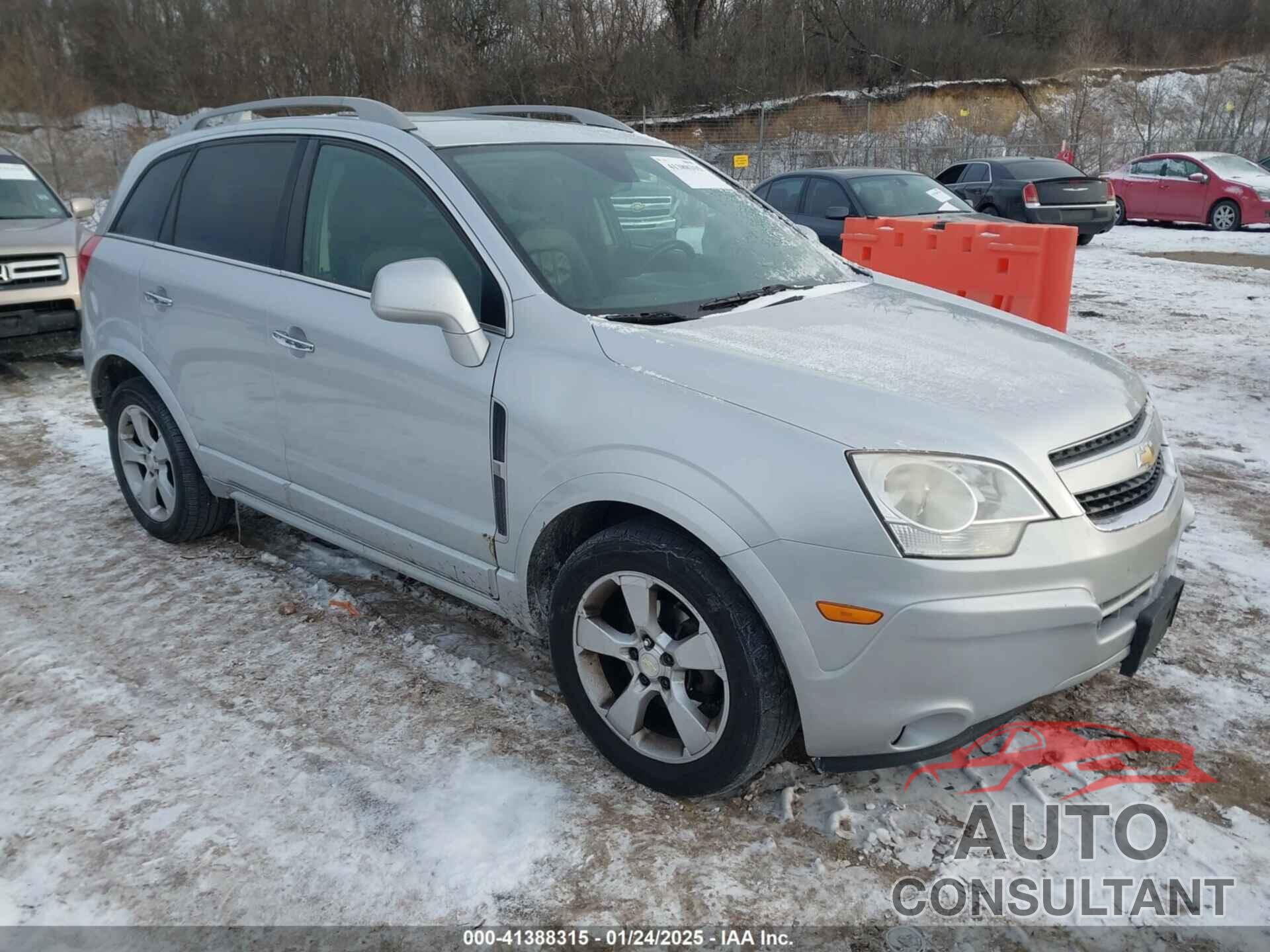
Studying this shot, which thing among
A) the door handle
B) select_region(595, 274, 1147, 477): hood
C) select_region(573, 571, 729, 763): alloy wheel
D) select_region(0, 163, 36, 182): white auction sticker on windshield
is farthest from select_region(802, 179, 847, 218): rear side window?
select_region(573, 571, 729, 763): alloy wheel

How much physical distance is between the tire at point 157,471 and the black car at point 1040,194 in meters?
13.4

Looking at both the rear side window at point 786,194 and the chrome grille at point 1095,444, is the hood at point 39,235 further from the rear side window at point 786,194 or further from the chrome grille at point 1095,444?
the chrome grille at point 1095,444

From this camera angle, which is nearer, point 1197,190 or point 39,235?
point 39,235

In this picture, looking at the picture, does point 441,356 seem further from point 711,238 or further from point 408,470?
point 711,238

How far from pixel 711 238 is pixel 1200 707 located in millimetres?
2285

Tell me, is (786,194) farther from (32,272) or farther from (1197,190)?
(1197,190)

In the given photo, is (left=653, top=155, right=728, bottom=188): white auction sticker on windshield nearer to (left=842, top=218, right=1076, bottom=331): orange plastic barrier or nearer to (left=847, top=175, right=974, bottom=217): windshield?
(left=842, top=218, right=1076, bottom=331): orange plastic barrier

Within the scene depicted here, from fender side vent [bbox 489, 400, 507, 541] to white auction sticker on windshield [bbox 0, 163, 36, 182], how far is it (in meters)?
8.52

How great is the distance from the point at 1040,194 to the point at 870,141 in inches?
627

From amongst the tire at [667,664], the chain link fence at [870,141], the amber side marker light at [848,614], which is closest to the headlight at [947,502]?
the amber side marker light at [848,614]

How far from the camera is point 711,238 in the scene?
3529 millimetres

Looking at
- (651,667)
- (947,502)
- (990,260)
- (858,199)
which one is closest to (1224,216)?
(858,199)

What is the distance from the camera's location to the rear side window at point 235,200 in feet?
12.3

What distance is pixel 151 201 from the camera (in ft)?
14.5
